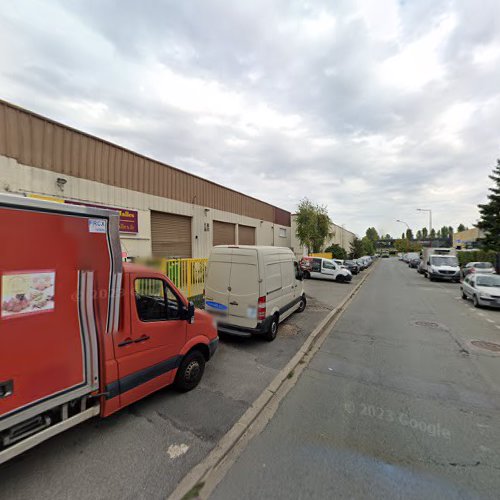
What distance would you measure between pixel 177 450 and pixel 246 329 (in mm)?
3200

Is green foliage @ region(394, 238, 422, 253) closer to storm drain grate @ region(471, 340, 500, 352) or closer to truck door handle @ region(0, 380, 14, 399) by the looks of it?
storm drain grate @ region(471, 340, 500, 352)

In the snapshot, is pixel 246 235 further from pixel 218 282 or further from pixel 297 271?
pixel 218 282

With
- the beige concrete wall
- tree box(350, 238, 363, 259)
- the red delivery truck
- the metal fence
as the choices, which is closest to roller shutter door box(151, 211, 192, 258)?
the beige concrete wall

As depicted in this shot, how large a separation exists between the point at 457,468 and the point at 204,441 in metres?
2.60

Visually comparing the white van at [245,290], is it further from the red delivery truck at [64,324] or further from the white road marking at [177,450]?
the white road marking at [177,450]

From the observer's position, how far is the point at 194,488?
2.31 meters

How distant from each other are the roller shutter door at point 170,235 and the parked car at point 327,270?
8.82 meters

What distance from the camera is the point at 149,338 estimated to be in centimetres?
327

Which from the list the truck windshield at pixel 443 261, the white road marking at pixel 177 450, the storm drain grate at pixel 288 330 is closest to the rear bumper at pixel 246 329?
the storm drain grate at pixel 288 330

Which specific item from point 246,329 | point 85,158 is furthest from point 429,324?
point 85,158

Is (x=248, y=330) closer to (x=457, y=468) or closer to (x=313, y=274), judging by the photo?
(x=457, y=468)

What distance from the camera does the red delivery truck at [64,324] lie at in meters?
2.11

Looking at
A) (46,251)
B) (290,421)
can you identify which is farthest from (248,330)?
(46,251)

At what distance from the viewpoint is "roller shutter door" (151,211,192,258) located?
11.8 m
